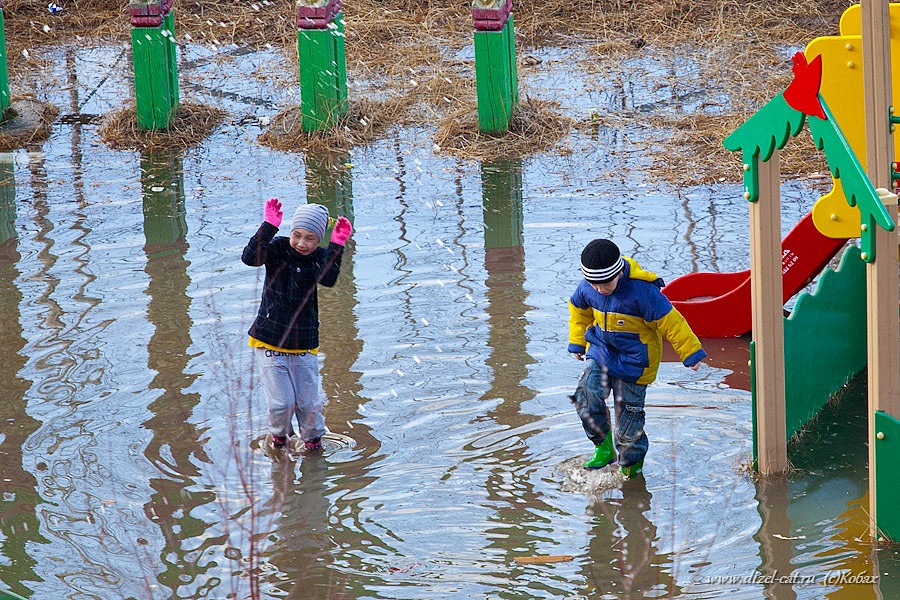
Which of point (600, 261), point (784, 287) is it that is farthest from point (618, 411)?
point (784, 287)

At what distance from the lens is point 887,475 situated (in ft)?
15.4

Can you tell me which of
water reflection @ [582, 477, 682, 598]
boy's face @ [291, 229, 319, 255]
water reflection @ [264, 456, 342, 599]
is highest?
boy's face @ [291, 229, 319, 255]

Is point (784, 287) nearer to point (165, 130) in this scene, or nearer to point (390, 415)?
point (390, 415)

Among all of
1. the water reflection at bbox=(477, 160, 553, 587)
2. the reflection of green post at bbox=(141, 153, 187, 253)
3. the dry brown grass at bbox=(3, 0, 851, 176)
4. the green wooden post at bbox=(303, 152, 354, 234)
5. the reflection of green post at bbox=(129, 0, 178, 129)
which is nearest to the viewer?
the water reflection at bbox=(477, 160, 553, 587)

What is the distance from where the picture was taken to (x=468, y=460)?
5.62 m

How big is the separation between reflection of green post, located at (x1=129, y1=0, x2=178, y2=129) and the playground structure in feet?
19.4

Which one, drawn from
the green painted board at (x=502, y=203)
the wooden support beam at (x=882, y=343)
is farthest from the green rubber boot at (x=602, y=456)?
the green painted board at (x=502, y=203)

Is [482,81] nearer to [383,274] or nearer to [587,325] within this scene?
[383,274]

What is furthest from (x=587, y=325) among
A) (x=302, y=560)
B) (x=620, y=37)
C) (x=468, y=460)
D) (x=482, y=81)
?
(x=620, y=37)

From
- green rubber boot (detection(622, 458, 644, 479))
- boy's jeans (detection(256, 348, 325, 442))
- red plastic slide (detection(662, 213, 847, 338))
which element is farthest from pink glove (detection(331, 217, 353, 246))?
red plastic slide (detection(662, 213, 847, 338))

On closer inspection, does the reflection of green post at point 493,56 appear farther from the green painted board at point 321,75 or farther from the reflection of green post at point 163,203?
the reflection of green post at point 163,203

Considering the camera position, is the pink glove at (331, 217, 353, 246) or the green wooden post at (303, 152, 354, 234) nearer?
the pink glove at (331, 217, 353, 246)

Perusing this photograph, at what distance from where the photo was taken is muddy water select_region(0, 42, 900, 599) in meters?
4.71

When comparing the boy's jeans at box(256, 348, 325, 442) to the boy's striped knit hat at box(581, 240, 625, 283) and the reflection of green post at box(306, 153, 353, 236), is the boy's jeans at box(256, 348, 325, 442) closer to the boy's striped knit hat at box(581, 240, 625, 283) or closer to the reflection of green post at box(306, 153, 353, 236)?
the boy's striped knit hat at box(581, 240, 625, 283)
